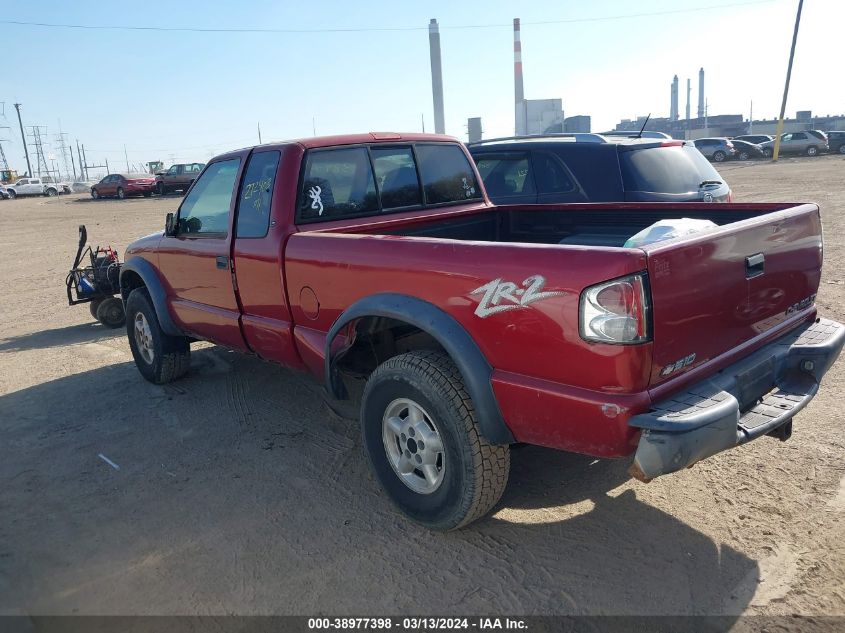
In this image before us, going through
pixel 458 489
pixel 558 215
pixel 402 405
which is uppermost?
pixel 558 215

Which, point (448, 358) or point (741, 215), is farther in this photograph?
point (741, 215)

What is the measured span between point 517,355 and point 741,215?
2000 mm

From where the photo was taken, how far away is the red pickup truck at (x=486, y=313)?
2.52 meters

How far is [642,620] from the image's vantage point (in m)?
2.59

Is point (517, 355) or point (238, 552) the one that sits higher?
point (517, 355)

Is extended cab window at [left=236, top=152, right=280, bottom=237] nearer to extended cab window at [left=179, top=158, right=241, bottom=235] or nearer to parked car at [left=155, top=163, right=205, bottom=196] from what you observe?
extended cab window at [left=179, top=158, right=241, bottom=235]

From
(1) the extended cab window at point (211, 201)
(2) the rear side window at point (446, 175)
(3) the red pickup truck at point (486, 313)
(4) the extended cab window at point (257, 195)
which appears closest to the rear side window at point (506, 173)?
(2) the rear side window at point (446, 175)

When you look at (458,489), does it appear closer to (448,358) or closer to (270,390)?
(448,358)

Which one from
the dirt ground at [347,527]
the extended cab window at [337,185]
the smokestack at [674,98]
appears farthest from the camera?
the smokestack at [674,98]

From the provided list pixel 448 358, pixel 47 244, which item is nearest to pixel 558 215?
pixel 448 358

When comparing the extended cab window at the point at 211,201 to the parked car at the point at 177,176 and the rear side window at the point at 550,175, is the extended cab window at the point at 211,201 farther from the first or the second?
the parked car at the point at 177,176

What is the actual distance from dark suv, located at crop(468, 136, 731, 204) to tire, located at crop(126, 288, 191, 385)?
3.76 metres

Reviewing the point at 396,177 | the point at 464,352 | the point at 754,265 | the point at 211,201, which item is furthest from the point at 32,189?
the point at 754,265

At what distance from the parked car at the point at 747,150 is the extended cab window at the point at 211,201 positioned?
142ft
